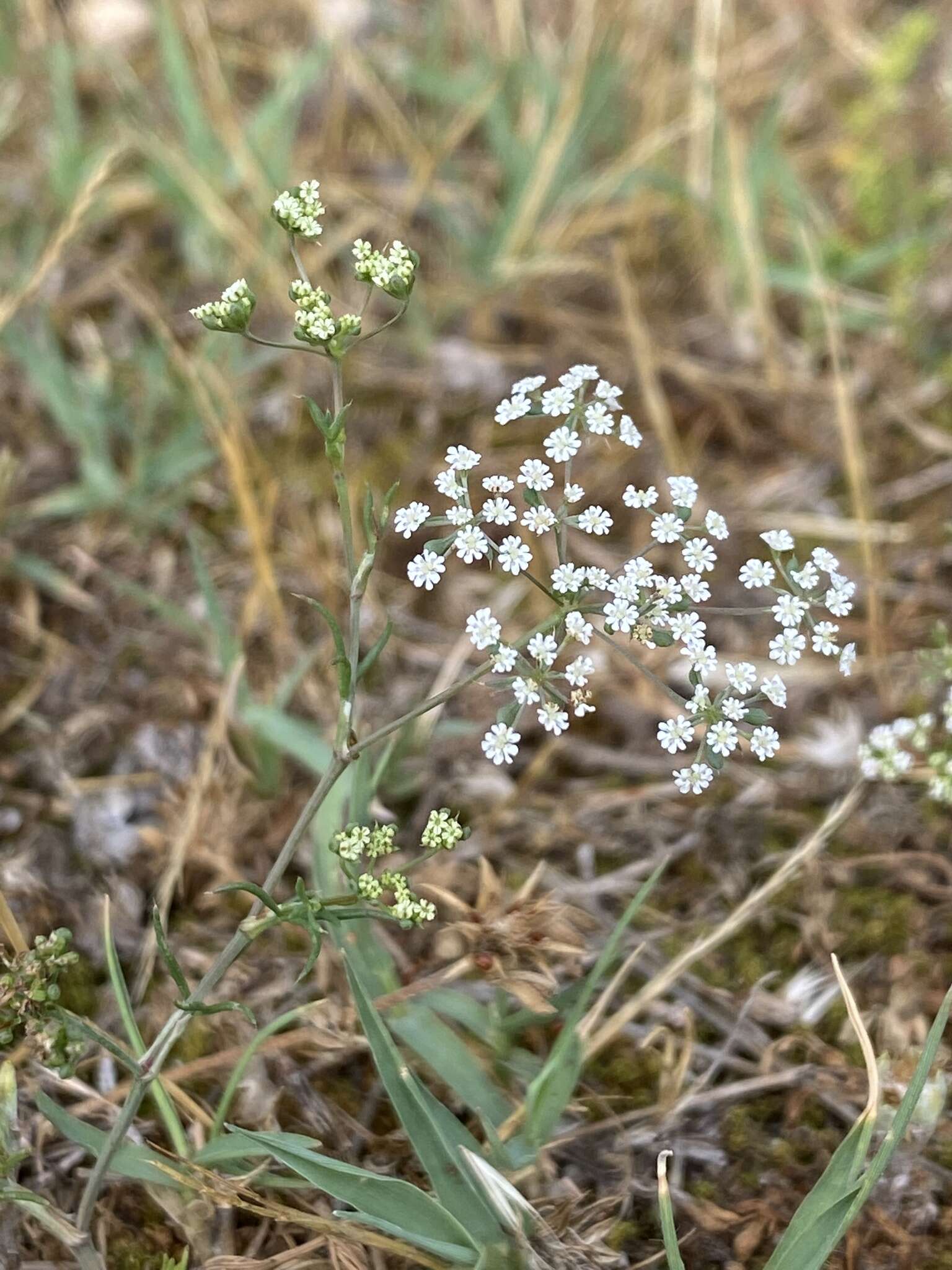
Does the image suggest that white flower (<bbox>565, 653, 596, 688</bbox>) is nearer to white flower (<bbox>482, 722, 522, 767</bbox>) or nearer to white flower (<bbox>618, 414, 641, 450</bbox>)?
white flower (<bbox>482, 722, 522, 767</bbox>)

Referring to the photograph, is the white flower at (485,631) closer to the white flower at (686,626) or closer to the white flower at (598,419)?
the white flower at (686,626)

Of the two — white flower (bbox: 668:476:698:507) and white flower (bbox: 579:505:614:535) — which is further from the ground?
white flower (bbox: 668:476:698:507)

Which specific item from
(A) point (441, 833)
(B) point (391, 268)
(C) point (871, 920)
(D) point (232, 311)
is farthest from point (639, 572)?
(C) point (871, 920)

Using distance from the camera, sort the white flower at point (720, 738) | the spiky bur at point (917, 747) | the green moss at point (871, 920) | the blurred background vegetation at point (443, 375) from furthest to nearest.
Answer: the blurred background vegetation at point (443, 375)
the green moss at point (871, 920)
the spiky bur at point (917, 747)
the white flower at point (720, 738)

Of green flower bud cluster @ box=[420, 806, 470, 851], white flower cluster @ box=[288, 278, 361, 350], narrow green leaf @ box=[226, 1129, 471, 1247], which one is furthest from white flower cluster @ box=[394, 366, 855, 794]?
narrow green leaf @ box=[226, 1129, 471, 1247]

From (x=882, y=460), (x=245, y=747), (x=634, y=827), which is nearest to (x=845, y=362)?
(x=882, y=460)

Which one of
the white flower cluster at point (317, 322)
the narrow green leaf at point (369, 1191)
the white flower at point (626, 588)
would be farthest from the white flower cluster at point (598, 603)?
the narrow green leaf at point (369, 1191)
